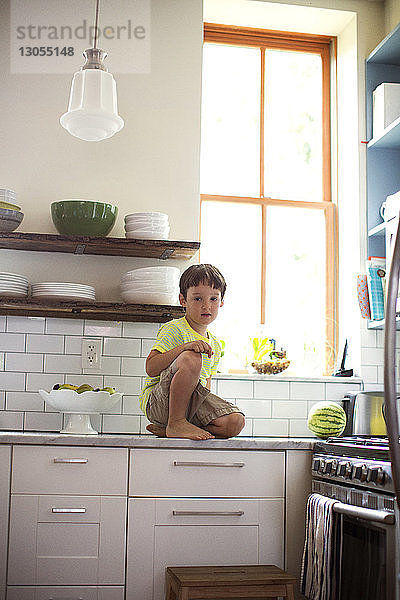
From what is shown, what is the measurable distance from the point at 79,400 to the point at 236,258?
4.29 ft

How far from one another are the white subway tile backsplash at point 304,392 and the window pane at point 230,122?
1062mm

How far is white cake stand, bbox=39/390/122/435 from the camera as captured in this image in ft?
9.97

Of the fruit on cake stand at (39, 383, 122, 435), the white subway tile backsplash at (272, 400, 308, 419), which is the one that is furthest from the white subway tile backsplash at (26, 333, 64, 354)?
the white subway tile backsplash at (272, 400, 308, 419)

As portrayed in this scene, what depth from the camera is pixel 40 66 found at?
11.9 feet

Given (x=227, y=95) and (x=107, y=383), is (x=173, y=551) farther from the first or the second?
(x=227, y=95)

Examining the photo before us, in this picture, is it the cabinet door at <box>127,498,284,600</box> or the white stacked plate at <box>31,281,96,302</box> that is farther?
the white stacked plate at <box>31,281,96,302</box>

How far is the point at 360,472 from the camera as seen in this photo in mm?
2439

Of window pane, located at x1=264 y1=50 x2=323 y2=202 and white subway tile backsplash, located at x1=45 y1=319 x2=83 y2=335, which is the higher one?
window pane, located at x1=264 y1=50 x2=323 y2=202

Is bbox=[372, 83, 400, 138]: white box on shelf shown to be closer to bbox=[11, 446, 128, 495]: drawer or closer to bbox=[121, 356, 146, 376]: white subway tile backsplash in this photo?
bbox=[121, 356, 146, 376]: white subway tile backsplash

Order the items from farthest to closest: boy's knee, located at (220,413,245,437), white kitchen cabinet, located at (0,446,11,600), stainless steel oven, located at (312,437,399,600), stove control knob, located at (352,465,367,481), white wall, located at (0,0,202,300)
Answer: white wall, located at (0,0,202,300)
boy's knee, located at (220,413,245,437)
white kitchen cabinet, located at (0,446,11,600)
stove control knob, located at (352,465,367,481)
stainless steel oven, located at (312,437,399,600)

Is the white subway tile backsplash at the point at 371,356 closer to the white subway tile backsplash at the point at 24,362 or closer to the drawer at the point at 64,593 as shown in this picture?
the white subway tile backsplash at the point at 24,362

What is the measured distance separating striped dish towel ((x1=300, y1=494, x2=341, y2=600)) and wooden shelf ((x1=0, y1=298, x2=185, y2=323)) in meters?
1.04

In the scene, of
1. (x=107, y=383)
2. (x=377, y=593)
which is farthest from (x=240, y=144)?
(x=377, y=593)

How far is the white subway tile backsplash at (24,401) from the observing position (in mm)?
3389
